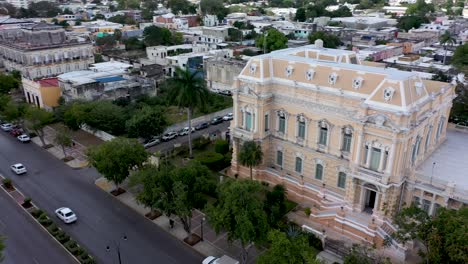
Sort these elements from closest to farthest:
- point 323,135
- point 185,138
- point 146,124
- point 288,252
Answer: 1. point 288,252
2. point 323,135
3. point 146,124
4. point 185,138

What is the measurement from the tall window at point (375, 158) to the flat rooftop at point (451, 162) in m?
5.03

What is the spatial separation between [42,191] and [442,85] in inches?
1905

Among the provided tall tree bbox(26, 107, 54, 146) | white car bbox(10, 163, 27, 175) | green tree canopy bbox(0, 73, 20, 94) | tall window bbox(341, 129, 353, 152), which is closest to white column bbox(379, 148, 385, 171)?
tall window bbox(341, 129, 353, 152)

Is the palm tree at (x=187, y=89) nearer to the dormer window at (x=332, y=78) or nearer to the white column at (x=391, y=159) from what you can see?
the dormer window at (x=332, y=78)

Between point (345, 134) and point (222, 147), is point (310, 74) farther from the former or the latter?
point (222, 147)

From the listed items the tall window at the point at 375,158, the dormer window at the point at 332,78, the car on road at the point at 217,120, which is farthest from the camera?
the car on road at the point at 217,120

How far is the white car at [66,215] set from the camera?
39.2 metres

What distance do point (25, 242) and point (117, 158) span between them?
38.8ft

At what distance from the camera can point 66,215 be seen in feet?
129

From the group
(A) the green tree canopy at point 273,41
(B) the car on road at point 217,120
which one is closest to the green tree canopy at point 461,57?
(A) the green tree canopy at point 273,41

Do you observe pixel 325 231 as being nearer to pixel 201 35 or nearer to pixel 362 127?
pixel 362 127

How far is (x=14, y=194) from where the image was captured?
146 ft

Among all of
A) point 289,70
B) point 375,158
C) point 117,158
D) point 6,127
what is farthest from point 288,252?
point 6,127

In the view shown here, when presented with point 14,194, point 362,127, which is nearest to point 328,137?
point 362,127
